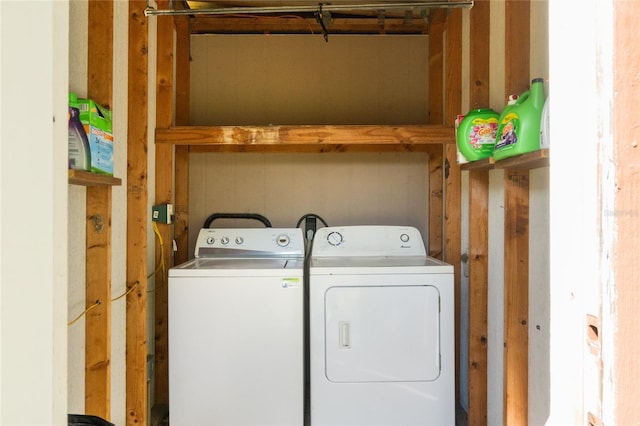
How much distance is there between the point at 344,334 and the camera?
1.76 m

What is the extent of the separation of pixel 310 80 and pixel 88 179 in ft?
5.68

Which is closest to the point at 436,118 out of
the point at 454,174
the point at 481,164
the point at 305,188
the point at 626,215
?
the point at 454,174

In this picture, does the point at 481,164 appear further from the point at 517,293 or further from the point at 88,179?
the point at 88,179

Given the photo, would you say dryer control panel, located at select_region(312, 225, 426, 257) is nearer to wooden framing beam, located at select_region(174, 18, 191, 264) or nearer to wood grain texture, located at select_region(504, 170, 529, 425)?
wood grain texture, located at select_region(504, 170, 529, 425)

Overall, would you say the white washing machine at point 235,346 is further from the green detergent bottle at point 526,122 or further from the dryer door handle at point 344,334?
the green detergent bottle at point 526,122

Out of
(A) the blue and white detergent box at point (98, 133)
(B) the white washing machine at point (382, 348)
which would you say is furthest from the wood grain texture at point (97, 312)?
(B) the white washing machine at point (382, 348)

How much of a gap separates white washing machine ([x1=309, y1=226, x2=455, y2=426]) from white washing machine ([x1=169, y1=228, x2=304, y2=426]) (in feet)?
0.42

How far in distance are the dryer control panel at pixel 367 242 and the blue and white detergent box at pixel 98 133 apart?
1.21 m

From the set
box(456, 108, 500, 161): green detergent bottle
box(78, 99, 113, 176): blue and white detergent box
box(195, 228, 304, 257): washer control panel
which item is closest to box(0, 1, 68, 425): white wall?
box(78, 99, 113, 176): blue and white detergent box

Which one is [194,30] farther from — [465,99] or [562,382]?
[562,382]

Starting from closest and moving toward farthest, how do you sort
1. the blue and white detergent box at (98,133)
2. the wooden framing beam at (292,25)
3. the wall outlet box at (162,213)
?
the blue and white detergent box at (98,133) < the wall outlet box at (162,213) < the wooden framing beam at (292,25)

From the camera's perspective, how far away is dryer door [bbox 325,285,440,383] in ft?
5.74

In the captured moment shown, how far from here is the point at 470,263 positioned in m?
1.84

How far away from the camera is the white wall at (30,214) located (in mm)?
483
